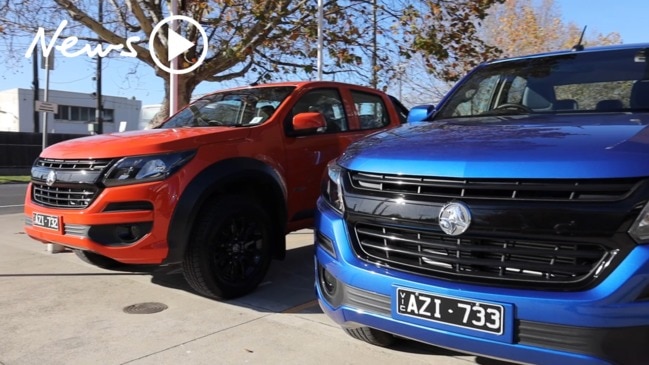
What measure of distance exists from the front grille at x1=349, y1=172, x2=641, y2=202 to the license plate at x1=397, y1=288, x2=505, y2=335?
461 mm

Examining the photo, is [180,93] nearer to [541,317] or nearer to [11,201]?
[11,201]

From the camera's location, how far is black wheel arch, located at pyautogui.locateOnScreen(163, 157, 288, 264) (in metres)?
4.29

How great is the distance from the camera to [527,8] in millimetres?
25031

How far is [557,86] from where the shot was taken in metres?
3.96

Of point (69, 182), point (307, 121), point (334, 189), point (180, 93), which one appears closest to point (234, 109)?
point (307, 121)

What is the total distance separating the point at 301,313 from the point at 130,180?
1.65 m

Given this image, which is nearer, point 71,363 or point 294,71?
point 71,363

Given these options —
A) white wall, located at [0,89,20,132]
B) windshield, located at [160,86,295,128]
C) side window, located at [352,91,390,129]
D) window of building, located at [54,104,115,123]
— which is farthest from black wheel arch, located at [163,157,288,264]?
white wall, located at [0,89,20,132]

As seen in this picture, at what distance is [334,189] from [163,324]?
189 centimetres

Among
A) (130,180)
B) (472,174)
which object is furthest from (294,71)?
(472,174)

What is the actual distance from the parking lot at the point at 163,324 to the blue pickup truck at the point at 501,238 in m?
0.69

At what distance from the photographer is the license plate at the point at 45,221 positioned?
14.9 ft

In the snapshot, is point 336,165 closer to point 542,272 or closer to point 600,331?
point 542,272

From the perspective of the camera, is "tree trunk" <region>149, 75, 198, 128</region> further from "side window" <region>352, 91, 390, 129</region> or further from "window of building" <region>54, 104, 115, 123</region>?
"window of building" <region>54, 104, 115, 123</region>
